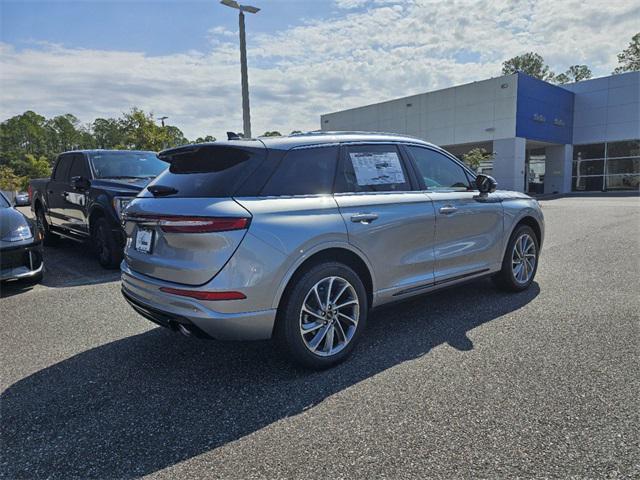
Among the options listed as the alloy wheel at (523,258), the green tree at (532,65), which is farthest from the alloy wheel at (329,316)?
the green tree at (532,65)

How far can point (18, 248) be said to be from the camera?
540 cm

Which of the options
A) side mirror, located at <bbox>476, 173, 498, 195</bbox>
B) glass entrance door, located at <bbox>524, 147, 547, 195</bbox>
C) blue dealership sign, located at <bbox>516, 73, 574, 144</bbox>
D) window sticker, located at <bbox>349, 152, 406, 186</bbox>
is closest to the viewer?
window sticker, located at <bbox>349, 152, 406, 186</bbox>

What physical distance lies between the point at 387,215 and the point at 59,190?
7088mm

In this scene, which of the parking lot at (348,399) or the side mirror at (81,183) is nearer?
the parking lot at (348,399)

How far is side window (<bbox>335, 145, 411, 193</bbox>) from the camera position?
3540 mm

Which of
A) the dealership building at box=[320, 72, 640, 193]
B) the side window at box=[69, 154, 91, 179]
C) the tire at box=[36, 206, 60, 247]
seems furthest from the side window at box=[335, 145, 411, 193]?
the dealership building at box=[320, 72, 640, 193]

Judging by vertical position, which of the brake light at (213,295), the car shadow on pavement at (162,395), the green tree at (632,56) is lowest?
the car shadow on pavement at (162,395)

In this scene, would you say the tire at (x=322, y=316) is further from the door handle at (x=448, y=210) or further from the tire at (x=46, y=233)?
the tire at (x=46, y=233)

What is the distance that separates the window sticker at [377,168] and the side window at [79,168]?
551 cm

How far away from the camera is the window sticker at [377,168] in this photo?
12.0ft

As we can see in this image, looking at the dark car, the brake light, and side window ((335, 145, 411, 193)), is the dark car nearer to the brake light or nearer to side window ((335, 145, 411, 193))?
the brake light

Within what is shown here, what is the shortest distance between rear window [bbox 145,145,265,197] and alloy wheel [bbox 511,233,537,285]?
345cm

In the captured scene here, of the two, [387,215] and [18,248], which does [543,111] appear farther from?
→ [18,248]

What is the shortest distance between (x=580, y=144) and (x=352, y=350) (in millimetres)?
37522
